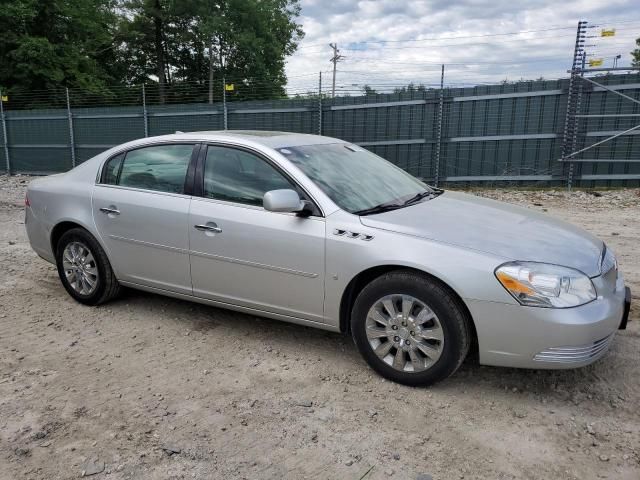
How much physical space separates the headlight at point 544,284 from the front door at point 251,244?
3.74 feet

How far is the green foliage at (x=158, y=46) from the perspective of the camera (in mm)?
25297

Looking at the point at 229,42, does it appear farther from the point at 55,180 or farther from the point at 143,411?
the point at 143,411

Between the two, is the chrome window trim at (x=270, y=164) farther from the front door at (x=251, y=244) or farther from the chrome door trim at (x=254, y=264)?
the chrome door trim at (x=254, y=264)

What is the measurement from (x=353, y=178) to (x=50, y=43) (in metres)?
26.6

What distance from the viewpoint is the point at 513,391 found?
3.24 m

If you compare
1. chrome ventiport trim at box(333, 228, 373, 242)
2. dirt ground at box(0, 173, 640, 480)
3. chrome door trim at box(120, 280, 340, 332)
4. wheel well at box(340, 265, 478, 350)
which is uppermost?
chrome ventiport trim at box(333, 228, 373, 242)

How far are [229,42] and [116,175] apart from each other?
3074 cm

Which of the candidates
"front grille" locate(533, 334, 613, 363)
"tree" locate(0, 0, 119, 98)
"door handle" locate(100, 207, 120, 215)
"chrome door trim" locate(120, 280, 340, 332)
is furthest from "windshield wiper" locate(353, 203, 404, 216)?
"tree" locate(0, 0, 119, 98)

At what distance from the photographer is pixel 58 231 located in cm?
482

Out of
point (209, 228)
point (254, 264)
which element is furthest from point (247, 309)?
point (209, 228)

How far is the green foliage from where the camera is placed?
25.3 metres

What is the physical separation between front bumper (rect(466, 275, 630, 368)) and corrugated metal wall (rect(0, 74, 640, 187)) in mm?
Result: 9554

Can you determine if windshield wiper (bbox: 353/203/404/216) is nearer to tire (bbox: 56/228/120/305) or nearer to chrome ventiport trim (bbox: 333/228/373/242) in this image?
chrome ventiport trim (bbox: 333/228/373/242)

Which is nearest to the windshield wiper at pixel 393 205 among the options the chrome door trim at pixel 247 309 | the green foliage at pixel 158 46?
the chrome door trim at pixel 247 309
